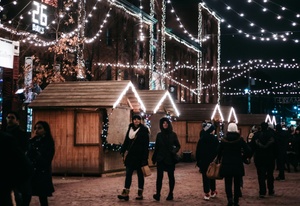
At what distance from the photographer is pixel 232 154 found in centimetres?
1123

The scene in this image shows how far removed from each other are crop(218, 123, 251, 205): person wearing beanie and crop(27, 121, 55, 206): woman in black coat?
3.71 meters

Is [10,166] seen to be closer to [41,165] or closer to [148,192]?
[41,165]

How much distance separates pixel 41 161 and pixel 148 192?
5388mm

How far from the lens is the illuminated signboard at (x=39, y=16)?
24320 millimetres

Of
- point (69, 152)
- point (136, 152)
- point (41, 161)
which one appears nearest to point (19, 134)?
point (41, 161)

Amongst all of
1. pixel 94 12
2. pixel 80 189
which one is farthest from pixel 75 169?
pixel 94 12

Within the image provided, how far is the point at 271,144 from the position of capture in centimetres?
1356

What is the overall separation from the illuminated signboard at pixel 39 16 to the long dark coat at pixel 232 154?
15.2m

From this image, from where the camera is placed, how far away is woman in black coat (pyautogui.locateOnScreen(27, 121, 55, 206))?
30.3 feet

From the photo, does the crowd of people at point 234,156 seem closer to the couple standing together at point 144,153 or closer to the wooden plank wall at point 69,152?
the couple standing together at point 144,153

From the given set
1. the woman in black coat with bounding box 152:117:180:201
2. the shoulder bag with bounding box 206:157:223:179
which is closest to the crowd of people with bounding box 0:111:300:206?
the woman in black coat with bounding box 152:117:180:201

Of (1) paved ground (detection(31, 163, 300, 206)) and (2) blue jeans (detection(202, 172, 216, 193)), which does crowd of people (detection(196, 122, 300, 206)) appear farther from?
(1) paved ground (detection(31, 163, 300, 206))

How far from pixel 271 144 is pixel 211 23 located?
56813 millimetres

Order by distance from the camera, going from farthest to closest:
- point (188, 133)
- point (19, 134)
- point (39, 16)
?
point (188, 133) < point (39, 16) < point (19, 134)
